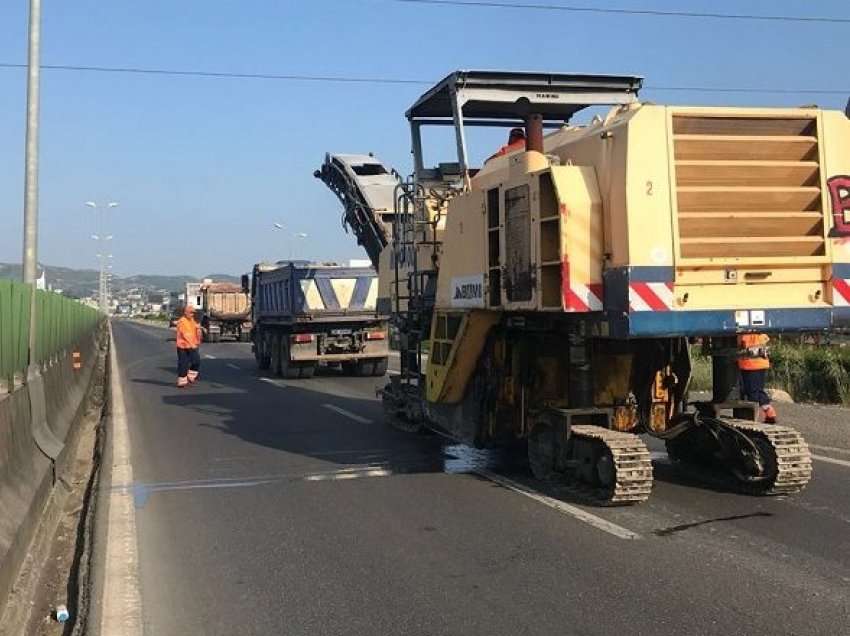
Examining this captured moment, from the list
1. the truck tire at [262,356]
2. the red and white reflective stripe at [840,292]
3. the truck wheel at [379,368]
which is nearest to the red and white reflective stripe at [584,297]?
the red and white reflective stripe at [840,292]

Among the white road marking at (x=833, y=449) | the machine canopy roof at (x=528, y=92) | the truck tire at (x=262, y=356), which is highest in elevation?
the machine canopy roof at (x=528, y=92)

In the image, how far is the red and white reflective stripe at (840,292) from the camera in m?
6.77

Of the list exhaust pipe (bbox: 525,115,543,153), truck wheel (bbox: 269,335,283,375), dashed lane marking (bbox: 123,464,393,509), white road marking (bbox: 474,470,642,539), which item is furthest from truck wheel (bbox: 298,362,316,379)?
exhaust pipe (bbox: 525,115,543,153)

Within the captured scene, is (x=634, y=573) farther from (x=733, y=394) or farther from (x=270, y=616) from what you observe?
(x=733, y=394)

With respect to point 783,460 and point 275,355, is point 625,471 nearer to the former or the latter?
point 783,460

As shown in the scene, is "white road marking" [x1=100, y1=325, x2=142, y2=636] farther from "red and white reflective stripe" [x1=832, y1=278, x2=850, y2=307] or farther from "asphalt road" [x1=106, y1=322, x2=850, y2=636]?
"red and white reflective stripe" [x1=832, y1=278, x2=850, y2=307]

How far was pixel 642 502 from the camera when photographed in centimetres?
707

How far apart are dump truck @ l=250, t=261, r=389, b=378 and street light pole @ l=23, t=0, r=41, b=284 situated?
9924 millimetres

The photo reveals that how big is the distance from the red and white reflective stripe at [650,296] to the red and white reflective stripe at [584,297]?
1.13ft

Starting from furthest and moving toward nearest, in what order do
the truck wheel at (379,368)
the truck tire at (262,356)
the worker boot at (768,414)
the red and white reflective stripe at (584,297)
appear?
the truck tire at (262,356), the truck wheel at (379,368), the worker boot at (768,414), the red and white reflective stripe at (584,297)

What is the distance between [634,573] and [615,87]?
5.36m

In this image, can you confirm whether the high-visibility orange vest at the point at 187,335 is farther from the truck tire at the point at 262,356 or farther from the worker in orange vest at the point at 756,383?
the worker in orange vest at the point at 756,383

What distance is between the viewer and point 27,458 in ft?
23.0

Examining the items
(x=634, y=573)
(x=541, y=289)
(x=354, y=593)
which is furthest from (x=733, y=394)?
(x=354, y=593)
